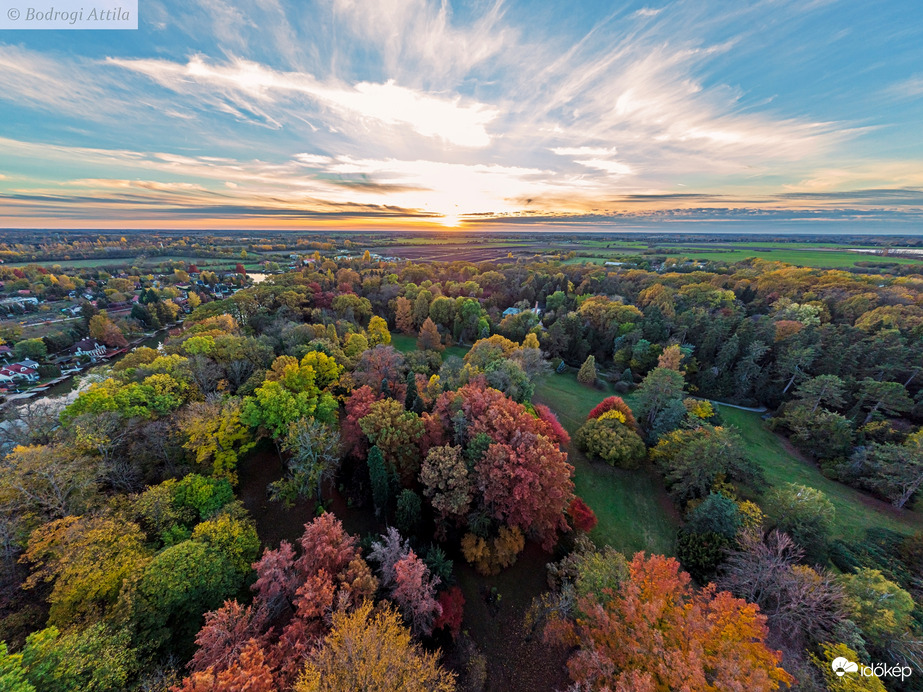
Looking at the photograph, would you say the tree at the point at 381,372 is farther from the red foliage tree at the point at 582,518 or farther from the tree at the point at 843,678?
the tree at the point at 843,678

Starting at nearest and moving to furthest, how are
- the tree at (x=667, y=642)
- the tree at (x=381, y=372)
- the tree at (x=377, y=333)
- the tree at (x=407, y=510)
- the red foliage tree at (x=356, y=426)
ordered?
the tree at (x=667, y=642), the tree at (x=407, y=510), the red foliage tree at (x=356, y=426), the tree at (x=381, y=372), the tree at (x=377, y=333)

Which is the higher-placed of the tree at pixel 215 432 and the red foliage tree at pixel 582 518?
the tree at pixel 215 432

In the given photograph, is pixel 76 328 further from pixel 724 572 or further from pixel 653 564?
pixel 724 572

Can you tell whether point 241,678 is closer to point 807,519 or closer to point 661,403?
point 807,519

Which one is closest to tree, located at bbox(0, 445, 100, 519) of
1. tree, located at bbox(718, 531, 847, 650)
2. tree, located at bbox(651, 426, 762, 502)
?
tree, located at bbox(718, 531, 847, 650)

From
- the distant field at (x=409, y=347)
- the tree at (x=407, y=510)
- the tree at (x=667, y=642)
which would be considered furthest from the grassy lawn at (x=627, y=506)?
the distant field at (x=409, y=347)

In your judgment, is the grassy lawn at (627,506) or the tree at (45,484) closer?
the tree at (45,484)
